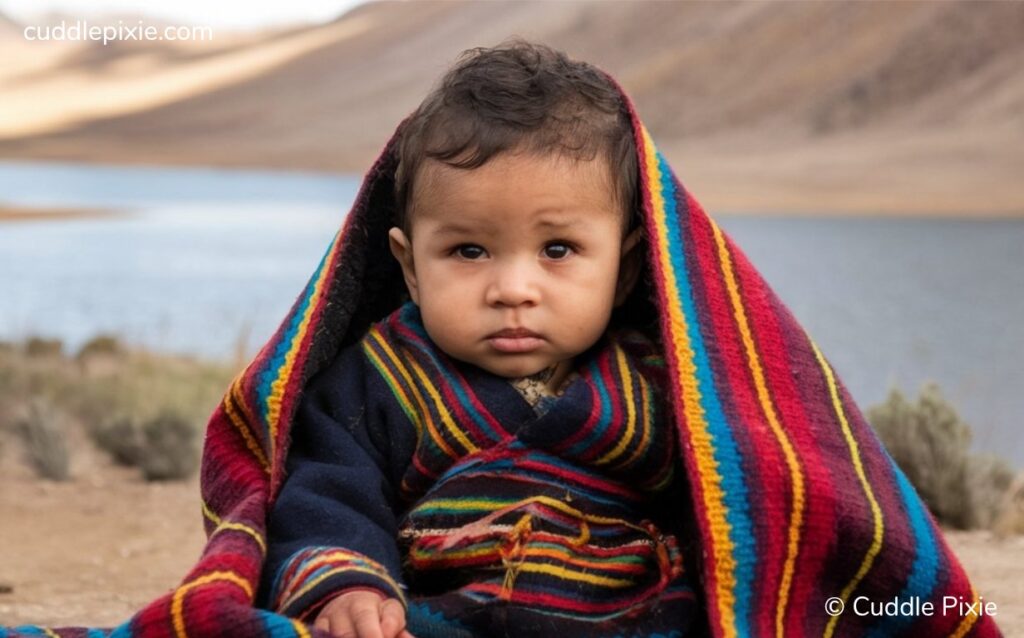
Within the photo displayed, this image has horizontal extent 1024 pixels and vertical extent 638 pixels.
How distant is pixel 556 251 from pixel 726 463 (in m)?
0.56

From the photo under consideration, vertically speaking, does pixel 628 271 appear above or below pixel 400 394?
above

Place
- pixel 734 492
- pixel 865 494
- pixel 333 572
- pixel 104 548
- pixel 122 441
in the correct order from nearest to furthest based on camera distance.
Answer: pixel 333 572 < pixel 734 492 < pixel 865 494 < pixel 104 548 < pixel 122 441

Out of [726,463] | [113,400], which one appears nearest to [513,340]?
[726,463]

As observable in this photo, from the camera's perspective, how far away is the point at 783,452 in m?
3.07

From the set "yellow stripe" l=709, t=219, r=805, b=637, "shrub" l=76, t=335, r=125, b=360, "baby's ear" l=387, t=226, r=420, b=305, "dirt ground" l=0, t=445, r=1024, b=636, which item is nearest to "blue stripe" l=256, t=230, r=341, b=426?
"baby's ear" l=387, t=226, r=420, b=305

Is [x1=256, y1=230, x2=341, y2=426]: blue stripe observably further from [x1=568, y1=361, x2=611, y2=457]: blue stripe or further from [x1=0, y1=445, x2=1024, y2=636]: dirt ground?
[x1=0, y1=445, x2=1024, y2=636]: dirt ground

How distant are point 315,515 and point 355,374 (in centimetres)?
40

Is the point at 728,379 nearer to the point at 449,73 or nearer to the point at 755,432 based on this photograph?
the point at 755,432

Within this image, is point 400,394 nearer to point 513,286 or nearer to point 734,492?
point 513,286

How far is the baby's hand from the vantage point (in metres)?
2.75

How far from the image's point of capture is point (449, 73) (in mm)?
3322

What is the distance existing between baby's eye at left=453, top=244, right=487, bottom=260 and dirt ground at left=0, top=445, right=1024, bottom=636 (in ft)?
6.94

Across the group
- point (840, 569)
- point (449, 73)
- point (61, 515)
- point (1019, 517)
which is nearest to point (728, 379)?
point (840, 569)

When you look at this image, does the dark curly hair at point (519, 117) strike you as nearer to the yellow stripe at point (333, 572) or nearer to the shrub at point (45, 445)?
the yellow stripe at point (333, 572)
